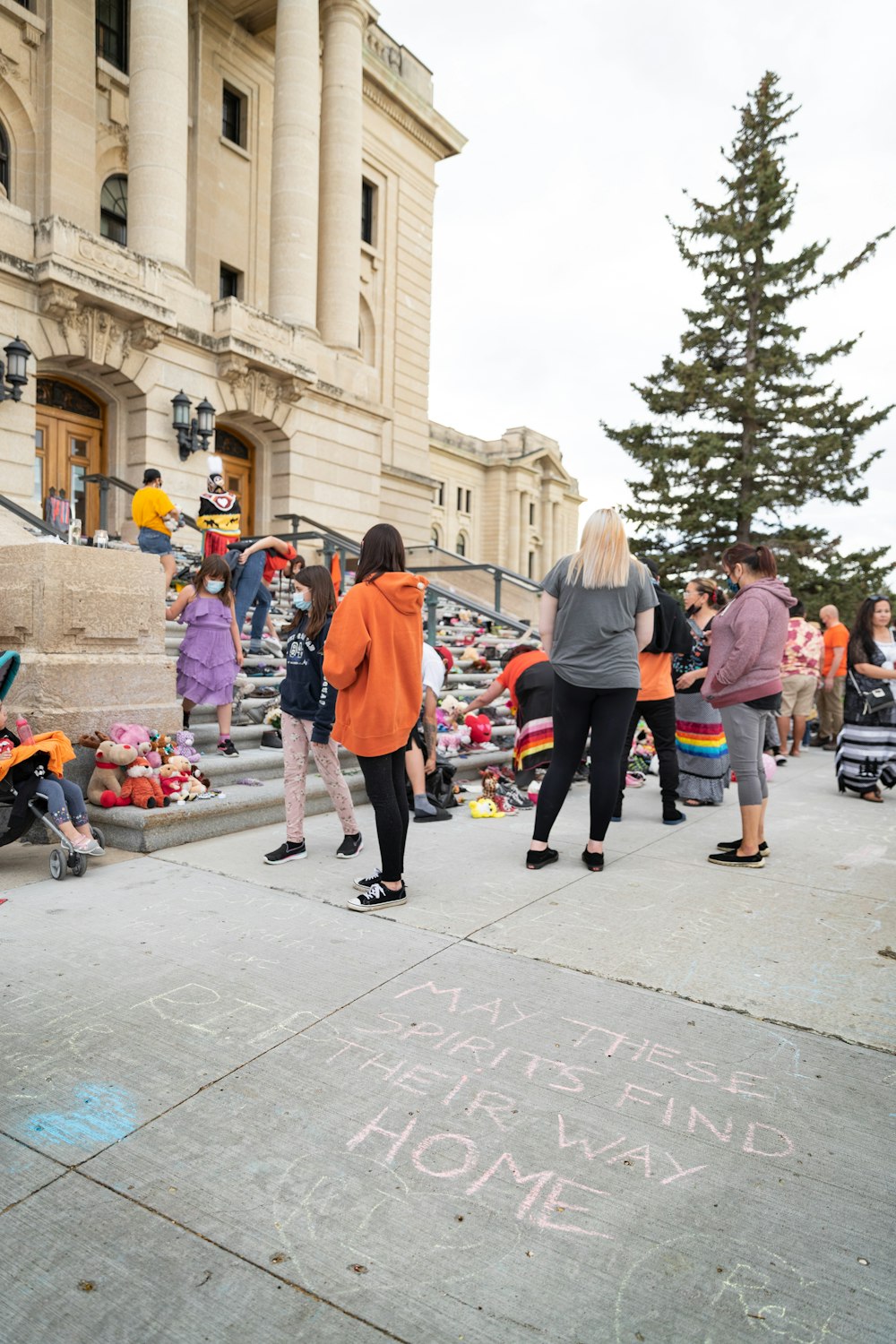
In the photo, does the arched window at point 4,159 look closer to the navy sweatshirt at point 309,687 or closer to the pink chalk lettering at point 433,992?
the navy sweatshirt at point 309,687

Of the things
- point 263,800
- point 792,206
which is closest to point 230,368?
point 263,800

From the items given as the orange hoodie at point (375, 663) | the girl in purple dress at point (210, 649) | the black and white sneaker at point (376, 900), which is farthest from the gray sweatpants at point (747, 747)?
the girl in purple dress at point (210, 649)

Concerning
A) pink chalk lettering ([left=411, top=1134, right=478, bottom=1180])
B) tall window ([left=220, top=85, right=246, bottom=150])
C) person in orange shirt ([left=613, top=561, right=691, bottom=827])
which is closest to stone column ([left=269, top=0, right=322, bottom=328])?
tall window ([left=220, top=85, right=246, bottom=150])

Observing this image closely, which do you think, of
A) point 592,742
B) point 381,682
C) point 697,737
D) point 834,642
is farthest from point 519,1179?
point 834,642

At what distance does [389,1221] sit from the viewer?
6.44ft

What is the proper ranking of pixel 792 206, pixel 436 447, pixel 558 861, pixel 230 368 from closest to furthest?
1. pixel 558 861
2. pixel 230 368
3. pixel 792 206
4. pixel 436 447

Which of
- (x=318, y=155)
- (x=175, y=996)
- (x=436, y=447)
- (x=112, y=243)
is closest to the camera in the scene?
(x=175, y=996)

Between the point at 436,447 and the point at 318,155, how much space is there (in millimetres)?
37750

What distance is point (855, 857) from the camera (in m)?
5.52

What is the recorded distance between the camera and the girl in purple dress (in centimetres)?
698

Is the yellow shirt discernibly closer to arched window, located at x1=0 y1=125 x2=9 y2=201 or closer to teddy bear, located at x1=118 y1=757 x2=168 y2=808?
teddy bear, located at x1=118 y1=757 x2=168 y2=808

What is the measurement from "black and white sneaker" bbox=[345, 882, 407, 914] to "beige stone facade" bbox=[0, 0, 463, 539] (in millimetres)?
13033

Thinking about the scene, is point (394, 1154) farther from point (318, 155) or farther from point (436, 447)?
point (436, 447)

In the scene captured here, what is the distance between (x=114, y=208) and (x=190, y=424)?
611 cm
